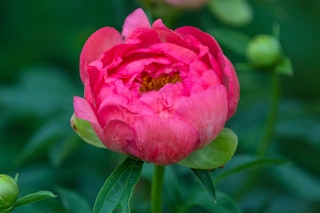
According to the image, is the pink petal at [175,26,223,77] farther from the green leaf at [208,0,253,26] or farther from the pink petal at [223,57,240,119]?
the green leaf at [208,0,253,26]

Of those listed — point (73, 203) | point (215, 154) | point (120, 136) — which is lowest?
point (73, 203)

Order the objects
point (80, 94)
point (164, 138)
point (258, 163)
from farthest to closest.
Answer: point (80, 94) < point (258, 163) < point (164, 138)

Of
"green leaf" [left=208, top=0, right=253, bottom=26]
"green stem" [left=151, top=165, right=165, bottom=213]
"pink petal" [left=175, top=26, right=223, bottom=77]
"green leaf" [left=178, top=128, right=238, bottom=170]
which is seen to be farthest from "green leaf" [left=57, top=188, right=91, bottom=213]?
"green leaf" [left=208, top=0, right=253, bottom=26]

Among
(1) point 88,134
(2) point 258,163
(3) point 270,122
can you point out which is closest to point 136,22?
(1) point 88,134

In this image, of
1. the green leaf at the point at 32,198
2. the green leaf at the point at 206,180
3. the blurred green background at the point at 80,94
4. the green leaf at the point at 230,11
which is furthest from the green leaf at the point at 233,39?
the green leaf at the point at 32,198

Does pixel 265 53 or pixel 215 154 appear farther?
pixel 265 53

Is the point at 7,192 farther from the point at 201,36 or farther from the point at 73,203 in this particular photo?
the point at 201,36
